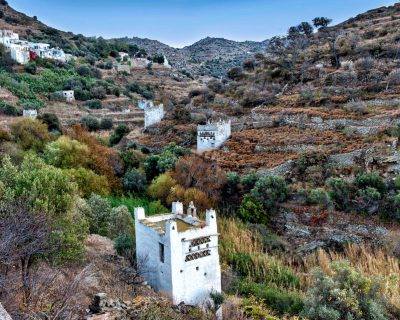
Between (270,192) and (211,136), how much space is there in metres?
8.38

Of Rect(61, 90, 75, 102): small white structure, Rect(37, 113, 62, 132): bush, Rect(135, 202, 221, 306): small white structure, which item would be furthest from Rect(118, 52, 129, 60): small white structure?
Rect(135, 202, 221, 306): small white structure

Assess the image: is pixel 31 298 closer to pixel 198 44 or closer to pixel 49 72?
pixel 49 72

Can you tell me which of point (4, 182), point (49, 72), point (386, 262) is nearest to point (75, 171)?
point (4, 182)

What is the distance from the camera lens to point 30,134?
2912cm

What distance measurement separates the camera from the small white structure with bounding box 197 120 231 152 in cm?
3073

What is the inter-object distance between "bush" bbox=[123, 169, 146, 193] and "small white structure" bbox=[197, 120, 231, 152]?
5283 mm

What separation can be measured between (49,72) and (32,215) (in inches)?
1766

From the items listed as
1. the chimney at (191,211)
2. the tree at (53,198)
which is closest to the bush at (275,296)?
the chimney at (191,211)

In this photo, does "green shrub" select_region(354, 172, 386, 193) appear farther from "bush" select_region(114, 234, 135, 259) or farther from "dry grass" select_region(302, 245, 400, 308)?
"bush" select_region(114, 234, 135, 259)

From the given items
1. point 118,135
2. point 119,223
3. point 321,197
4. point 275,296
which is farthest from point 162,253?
point 118,135

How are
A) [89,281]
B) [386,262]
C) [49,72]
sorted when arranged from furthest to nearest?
[49,72]
[386,262]
[89,281]

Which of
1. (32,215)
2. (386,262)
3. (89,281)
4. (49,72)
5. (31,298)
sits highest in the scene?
(49,72)

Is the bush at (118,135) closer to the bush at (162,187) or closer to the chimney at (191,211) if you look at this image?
the bush at (162,187)

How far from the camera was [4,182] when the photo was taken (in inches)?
547
